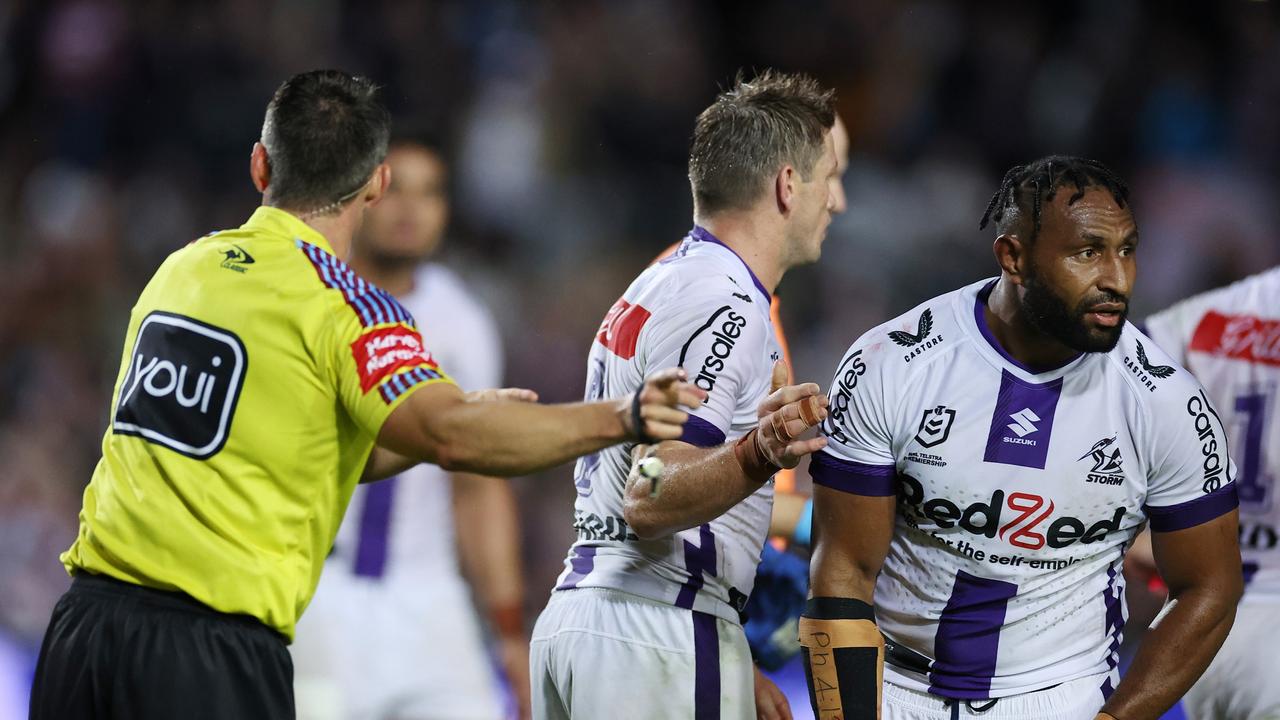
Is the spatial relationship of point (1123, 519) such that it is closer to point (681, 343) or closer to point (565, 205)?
point (681, 343)

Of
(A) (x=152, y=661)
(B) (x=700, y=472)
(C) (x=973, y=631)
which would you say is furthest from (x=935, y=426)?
(A) (x=152, y=661)

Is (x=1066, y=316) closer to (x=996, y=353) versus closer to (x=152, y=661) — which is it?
(x=996, y=353)

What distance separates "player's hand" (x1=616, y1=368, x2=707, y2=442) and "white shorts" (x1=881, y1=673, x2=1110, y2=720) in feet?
3.90

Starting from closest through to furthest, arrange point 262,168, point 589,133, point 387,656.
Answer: point 262,168 → point 387,656 → point 589,133

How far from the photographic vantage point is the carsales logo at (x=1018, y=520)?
3.52 m

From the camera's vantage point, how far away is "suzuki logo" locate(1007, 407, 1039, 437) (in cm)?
354

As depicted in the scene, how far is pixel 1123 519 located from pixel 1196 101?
23.2ft

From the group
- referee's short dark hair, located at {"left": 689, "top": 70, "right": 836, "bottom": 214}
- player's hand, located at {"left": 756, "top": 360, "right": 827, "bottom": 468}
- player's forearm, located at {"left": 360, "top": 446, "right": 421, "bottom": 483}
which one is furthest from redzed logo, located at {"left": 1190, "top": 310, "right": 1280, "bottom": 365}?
player's forearm, located at {"left": 360, "top": 446, "right": 421, "bottom": 483}

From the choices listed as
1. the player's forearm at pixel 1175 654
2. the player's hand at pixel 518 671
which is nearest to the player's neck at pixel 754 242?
the player's forearm at pixel 1175 654

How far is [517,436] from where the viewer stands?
121 inches

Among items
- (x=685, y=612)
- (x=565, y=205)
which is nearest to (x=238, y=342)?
(x=685, y=612)

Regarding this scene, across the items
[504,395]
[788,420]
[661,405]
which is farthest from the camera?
[504,395]

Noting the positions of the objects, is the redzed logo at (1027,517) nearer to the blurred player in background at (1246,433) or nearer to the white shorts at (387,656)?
the blurred player in background at (1246,433)

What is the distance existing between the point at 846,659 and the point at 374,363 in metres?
1.37
